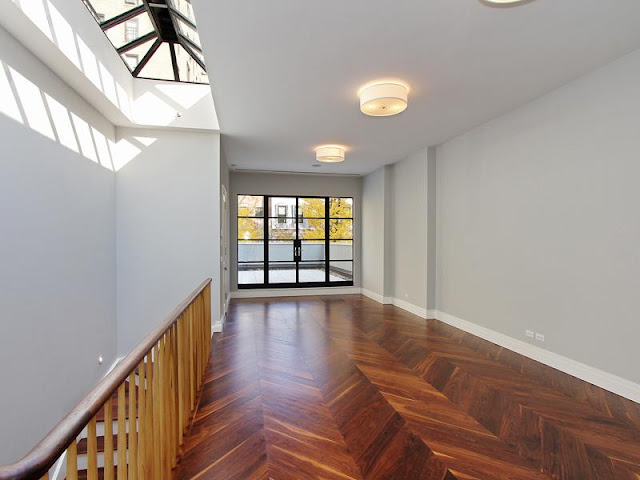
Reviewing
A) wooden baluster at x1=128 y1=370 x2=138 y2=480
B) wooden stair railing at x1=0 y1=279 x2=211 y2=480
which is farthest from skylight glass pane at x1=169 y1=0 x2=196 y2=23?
wooden baluster at x1=128 y1=370 x2=138 y2=480

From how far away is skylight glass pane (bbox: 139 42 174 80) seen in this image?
4539 millimetres

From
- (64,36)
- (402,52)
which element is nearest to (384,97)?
(402,52)

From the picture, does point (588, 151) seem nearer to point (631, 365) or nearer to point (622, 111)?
point (622, 111)

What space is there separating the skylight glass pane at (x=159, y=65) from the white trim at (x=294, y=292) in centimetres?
466

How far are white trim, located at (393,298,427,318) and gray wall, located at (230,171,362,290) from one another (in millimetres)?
1722

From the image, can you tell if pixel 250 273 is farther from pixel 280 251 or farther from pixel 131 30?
pixel 131 30

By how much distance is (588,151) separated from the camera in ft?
10.7

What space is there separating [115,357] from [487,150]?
17.8ft

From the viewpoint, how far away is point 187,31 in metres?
4.13

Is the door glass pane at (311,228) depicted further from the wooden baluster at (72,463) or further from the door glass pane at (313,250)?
the wooden baluster at (72,463)

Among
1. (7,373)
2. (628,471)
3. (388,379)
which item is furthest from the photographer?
(388,379)

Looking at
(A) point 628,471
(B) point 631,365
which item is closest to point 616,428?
(A) point 628,471

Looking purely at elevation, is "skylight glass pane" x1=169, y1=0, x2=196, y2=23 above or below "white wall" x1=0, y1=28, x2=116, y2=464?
above

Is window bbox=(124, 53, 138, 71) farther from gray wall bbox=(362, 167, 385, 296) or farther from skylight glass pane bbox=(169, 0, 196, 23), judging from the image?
gray wall bbox=(362, 167, 385, 296)
